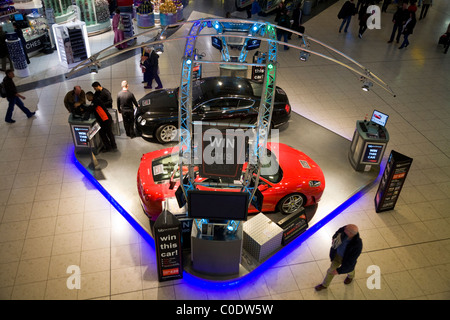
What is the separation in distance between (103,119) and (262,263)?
14.8 feet

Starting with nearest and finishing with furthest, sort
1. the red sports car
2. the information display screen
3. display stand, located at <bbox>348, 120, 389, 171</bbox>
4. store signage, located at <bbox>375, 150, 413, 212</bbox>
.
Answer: the red sports car
store signage, located at <bbox>375, 150, 413, 212</bbox>
display stand, located at <bbox>348, 120, 389, 171</bbox>
the information display screen

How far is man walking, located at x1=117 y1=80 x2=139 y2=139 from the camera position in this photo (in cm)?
884

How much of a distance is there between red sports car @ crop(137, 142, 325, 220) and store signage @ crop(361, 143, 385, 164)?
1383 millimetres

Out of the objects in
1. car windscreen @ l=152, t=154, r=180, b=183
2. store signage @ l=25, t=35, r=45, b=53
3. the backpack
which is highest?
the backpack

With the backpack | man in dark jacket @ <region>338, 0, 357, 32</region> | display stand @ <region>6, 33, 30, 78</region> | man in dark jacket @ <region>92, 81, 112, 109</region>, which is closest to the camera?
man in dark jacket @ <region>92, 81, 112, 109</region>

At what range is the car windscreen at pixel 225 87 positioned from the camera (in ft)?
29.3

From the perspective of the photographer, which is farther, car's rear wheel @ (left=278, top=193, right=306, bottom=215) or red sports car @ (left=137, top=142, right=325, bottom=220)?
car's rear wheel @ (left=278, top=193, right=306, bottom=215)

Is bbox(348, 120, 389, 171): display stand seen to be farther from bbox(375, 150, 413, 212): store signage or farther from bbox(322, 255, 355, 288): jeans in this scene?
bbox(322, 255, 355, 288): jeans

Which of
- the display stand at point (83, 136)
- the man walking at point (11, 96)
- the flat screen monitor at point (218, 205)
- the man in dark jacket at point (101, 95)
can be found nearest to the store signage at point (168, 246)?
the flat screen monitor at point (218, 205)

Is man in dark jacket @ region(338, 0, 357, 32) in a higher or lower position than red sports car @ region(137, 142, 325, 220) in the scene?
higher

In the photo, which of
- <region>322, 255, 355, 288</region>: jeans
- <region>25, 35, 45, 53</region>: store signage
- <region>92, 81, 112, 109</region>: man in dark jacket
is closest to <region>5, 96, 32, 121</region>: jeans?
<region>92, 81, 112, 109</region>: man in dark jacket

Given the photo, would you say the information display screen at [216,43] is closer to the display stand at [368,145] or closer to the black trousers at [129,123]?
the black trousers at [129,123]

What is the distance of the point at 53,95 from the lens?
11.0m

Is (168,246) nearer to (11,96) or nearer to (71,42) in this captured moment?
(11,96)
